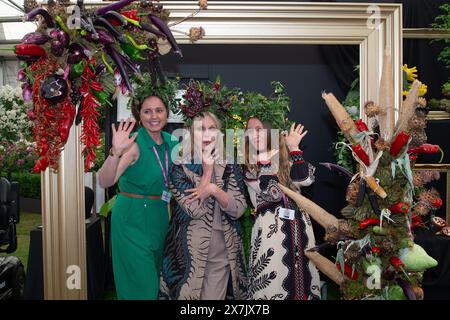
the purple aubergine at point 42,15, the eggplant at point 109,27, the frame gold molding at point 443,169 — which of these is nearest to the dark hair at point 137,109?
the eggplant at point 109,27

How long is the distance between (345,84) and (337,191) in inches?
21.3

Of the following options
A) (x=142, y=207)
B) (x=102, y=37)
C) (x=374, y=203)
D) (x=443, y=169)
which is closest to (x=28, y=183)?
(x=142, y=207)

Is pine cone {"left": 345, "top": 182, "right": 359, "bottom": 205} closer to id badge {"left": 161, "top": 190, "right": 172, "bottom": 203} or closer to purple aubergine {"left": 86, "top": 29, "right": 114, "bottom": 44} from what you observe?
id badge {"left": 161, "top": 190, "right": 172, "bottom": 203}

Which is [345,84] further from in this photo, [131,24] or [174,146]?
[131,24]

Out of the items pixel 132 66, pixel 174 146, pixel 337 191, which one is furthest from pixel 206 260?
pixel 132 66

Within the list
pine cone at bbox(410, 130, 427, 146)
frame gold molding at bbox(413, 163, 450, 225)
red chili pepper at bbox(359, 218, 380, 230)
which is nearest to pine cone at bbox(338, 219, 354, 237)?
red chili pepper at bbox(359, 218, 380, 230)

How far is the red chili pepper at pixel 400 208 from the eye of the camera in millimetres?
1896

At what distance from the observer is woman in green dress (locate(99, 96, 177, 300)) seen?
2299mm

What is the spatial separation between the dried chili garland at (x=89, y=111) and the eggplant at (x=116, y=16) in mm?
179

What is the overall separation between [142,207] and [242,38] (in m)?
0.91

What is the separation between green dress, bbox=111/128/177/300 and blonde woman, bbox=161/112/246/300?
0.07 meters

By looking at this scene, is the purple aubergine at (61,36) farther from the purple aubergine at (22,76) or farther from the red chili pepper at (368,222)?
the red chili pepper at (368,222)

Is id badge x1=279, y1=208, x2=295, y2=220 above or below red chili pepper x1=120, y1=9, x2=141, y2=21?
below

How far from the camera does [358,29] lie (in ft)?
7.25
